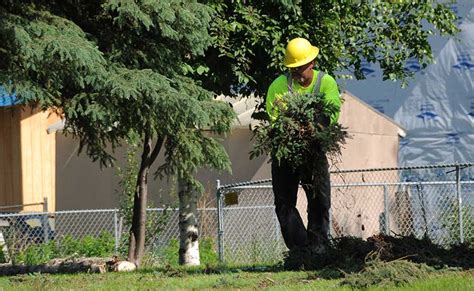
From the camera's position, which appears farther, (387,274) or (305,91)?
(305,91)

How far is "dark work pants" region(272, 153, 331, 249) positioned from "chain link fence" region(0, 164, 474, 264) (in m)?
4.97

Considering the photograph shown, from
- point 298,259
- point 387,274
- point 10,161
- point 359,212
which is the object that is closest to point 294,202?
point 298,259

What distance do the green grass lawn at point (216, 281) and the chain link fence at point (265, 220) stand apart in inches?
215

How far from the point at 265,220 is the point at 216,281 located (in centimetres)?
909

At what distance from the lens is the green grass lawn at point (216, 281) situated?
6.90 metres

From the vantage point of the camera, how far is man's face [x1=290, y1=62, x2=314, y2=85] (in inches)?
343

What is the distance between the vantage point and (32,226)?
1761cm

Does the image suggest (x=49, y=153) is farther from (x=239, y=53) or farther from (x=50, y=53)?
(x=50, y=53)

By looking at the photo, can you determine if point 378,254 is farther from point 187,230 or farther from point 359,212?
point 359,212

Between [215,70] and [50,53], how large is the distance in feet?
11.1

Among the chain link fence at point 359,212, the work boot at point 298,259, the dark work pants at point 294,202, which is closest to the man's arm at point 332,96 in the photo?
the dark work pants at point 294,202

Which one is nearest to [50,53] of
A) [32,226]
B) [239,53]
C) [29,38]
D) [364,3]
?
[29,38]

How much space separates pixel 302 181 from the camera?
873 cm

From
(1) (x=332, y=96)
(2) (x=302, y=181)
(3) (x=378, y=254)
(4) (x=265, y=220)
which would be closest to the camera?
(3) (x=378, y=254)
